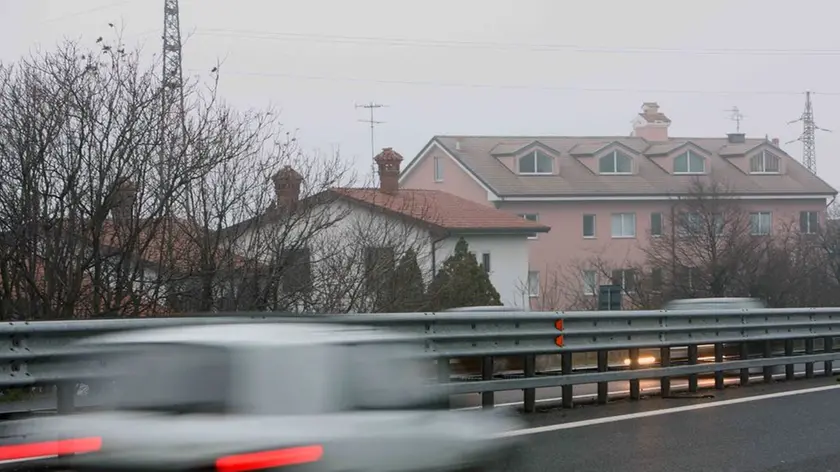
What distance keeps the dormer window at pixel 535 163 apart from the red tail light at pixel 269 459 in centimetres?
5542

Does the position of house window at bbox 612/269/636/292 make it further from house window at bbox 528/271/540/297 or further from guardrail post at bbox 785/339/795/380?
guardrail post at bbox 785/339/795/380

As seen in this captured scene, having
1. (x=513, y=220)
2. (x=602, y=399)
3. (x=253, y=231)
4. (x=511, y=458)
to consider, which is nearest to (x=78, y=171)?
(x=253, y=231)

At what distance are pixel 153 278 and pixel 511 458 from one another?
11.1 m

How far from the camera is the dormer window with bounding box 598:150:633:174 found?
6188cm

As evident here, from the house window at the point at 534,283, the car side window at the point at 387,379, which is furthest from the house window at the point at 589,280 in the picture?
the car side window at the point at 387,379

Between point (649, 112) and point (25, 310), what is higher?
point (649, 112)

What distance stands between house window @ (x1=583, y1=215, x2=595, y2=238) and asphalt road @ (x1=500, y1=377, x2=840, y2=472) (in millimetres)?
46180

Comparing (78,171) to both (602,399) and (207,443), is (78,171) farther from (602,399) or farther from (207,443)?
(207,443)

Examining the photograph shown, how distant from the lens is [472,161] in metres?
60.1

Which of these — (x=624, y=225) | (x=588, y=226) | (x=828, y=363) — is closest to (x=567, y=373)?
(x=828, y=363)

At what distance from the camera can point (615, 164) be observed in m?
62.1

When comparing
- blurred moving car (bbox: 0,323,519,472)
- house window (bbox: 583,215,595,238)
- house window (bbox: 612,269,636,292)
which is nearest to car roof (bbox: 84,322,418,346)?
blurred moving car (bbox: 0,323,519,472)

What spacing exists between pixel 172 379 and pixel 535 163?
183 ft

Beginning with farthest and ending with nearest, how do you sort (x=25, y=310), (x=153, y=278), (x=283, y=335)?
(x=153, y=278)
(x=25, y=310)
(x=283, y=335)
